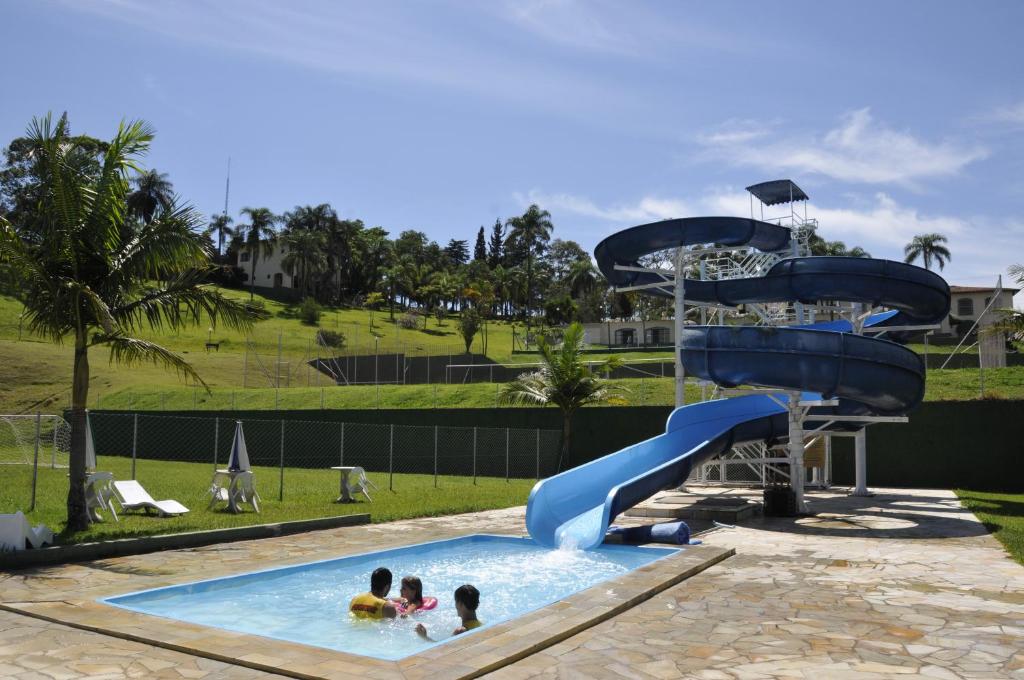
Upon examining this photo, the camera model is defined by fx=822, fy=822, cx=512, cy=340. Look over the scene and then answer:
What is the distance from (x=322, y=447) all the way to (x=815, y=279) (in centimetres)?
2229

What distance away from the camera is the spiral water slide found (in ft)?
48.4

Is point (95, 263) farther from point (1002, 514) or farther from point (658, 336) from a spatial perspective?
point (658, 336)

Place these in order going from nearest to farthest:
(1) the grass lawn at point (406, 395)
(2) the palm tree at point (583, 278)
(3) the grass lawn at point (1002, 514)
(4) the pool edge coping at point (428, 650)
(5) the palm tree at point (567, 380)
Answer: (4) the pool edge coping at point (428, 650)
(3) the grass lawn at point (1002, 514)
(5) the palm tree at point (567, 380)
(1) the grass lawn at point (406, 395)
(2) the palm tree at point (583, 278)

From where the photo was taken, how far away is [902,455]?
24578mm

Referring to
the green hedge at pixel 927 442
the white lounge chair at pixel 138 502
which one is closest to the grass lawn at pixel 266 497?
the white lounge chair at pixel 138 502

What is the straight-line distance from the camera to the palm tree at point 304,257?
9344 centimetres

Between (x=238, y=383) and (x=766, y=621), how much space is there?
1766 inches

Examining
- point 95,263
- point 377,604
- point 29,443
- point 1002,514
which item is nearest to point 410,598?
point 377,604

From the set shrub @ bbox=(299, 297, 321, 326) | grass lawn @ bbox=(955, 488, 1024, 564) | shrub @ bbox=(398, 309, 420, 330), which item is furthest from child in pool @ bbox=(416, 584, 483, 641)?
shrub @ bbox=(398, 309, 420, 330)

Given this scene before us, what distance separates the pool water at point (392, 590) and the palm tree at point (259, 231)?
82.4 m

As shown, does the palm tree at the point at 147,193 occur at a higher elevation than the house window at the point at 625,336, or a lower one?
higher

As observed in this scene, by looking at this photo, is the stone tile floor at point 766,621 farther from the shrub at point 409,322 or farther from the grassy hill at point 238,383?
the shrub at point 409,322

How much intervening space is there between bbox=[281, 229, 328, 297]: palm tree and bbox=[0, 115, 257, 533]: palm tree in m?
82.7

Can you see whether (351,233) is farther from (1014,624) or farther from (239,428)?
(1014,624)
